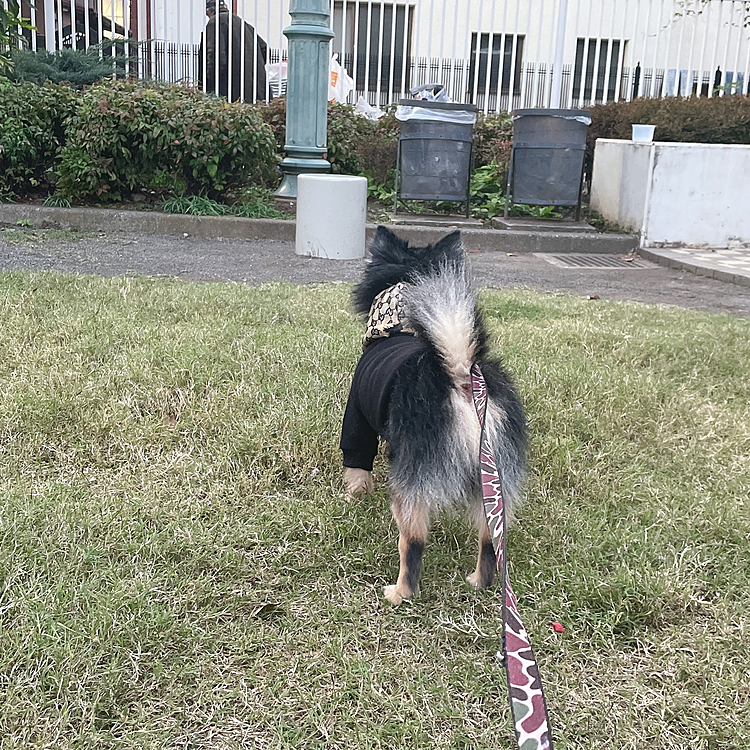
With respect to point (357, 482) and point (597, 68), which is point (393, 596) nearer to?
point (357, 482)

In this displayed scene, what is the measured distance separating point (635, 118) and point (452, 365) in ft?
27.9

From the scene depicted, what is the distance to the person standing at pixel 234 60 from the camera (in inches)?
459

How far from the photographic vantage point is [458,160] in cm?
909

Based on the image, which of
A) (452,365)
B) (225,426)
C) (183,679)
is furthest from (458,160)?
(183,679)

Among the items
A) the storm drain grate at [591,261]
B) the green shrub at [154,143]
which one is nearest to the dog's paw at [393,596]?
the storm drain grate at [591,261]

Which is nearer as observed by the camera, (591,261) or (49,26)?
(591,261)

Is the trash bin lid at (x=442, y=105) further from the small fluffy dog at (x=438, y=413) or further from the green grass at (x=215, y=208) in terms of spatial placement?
the small fluffy dog at (x=438, y=413)

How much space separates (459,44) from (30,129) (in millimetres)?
7430

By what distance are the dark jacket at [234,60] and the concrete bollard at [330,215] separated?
16.7 feet

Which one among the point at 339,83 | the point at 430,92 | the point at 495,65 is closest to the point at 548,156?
the point at 430,92

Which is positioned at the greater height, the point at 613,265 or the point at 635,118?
the point at 635,118

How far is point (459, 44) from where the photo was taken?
13.5 metres

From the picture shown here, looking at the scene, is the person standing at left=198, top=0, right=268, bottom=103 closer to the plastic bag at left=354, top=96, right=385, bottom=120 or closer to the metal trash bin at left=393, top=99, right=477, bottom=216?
the plastic bag at left=354, top=96, right=385, bottom=120

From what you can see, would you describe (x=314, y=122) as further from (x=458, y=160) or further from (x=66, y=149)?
(x=66, y=149)
